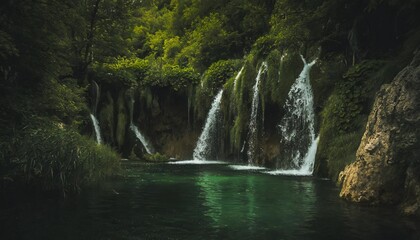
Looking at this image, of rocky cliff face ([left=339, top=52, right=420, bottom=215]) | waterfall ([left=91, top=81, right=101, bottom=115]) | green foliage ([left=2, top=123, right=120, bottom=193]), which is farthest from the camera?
waterfall ([left=91, top=81, right=101, bottom=115])

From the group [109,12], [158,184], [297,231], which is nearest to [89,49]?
[109,12]

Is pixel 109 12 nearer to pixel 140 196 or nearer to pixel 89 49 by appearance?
pixel 89 49

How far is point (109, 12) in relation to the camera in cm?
2356

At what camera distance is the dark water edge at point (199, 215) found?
6.90 m

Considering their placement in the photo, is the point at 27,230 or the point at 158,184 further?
the point at 158,184

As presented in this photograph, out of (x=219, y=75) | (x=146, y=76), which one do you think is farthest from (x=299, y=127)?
(x=146, y=76)

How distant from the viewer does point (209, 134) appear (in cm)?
2520

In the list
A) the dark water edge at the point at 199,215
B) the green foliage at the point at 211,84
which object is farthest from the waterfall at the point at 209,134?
the dark water edge at the point at 199,215

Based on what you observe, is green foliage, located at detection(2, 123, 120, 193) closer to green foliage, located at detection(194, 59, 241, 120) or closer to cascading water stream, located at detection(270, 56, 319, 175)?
cascading water stream, located at detection(270, 56, 319, 175)

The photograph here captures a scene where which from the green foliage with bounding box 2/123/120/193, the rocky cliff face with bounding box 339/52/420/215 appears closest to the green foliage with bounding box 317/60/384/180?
the rocky cliff face with bounding box 339/52/420/215

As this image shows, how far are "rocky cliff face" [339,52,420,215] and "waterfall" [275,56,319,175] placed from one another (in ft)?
24.9

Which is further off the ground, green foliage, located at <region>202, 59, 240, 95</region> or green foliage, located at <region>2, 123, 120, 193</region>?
green foliage, located at <region>202, 59, 240, 95</region>

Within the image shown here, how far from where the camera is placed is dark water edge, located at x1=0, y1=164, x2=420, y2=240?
22.6ft

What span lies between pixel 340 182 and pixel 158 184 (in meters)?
5.03
